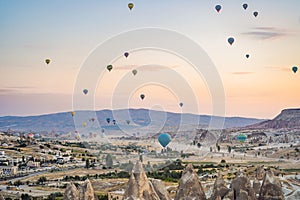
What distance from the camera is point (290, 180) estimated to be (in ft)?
190

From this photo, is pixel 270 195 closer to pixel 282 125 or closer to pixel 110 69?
pixel 110 69

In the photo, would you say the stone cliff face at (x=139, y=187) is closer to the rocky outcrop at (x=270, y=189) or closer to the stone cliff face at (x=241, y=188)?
the stone cliff face at (x=241, y=188)

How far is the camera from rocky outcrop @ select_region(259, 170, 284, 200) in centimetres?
1961

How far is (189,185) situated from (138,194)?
2.09m

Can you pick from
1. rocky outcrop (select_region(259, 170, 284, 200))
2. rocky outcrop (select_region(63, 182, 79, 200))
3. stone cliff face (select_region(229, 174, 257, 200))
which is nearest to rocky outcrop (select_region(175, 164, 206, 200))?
stone cliff face (select_region(229, 174, 257, 200))

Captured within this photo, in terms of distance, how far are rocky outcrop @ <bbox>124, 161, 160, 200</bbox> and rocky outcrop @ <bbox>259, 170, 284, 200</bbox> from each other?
413cm

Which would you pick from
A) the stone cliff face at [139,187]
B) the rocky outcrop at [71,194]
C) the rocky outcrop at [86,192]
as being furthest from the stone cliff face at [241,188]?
the rocky outcrop at [71,194]

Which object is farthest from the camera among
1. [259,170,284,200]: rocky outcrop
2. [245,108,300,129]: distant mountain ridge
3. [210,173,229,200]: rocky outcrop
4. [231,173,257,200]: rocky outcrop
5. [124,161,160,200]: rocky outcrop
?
[245,108,300,129]: distant mountain ridge

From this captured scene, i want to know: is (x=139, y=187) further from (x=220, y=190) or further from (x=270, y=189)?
(x=270, y=189)

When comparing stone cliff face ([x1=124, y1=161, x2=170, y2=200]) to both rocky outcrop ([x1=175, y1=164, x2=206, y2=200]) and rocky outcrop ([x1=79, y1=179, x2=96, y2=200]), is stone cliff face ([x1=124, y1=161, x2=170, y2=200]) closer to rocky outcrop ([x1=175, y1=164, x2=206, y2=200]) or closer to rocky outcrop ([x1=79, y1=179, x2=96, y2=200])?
rocky outcrop ([x1=175, y1=164, x2=206, y2=200])

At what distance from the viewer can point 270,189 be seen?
19719 mm

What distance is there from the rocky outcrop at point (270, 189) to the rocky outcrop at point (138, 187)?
4.13 meters

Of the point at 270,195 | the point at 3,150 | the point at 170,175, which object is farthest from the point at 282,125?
the point at 270,195

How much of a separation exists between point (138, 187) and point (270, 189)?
16.5 ft
